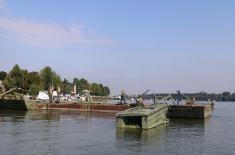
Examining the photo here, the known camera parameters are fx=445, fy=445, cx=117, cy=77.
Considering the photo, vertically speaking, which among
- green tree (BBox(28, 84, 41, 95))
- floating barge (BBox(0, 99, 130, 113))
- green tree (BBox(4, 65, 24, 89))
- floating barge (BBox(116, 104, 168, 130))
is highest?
green tree (BBox(4, 65, 24, 89))

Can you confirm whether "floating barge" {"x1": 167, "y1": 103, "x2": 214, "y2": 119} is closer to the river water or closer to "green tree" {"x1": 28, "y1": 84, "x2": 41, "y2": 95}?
the river water

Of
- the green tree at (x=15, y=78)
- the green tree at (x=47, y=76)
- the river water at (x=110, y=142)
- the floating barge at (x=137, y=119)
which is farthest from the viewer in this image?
the green tree at (x=47, y=76)

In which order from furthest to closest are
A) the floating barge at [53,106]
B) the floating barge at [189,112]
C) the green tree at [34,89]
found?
the green tree at [34,89] → the floating barge at [53,106] → the floating barge at [189,112]

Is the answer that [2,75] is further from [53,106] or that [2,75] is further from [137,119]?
[137,119]

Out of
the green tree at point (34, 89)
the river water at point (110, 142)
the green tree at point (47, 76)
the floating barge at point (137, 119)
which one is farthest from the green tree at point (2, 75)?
the floating barge at point (137, 119)

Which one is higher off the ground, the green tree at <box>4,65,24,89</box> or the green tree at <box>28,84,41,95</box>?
the green tree at <box>4,65,24,89</box>

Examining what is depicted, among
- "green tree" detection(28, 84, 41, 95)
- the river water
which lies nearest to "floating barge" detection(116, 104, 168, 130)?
the river water

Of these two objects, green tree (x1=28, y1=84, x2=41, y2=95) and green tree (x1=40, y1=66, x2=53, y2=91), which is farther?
green tree (x1=40, y1=66, x2=53, y2=91)

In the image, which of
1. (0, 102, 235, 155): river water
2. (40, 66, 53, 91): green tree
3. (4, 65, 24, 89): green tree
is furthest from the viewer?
(40, 66, 53, 91): green tree

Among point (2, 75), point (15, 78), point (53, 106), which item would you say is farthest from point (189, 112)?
point (2, 75)

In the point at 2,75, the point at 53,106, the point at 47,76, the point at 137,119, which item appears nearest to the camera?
the point at 137,119

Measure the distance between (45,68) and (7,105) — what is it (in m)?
72.1

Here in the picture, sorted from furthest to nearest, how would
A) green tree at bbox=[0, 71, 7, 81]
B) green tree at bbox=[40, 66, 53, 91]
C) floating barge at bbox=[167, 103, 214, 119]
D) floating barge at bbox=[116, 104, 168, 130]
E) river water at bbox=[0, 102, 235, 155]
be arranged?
green tree at bbox=[0, 71, 7, 81] < green tree at bbox=[40, 66, 53, 91] < floating barge at bbox=[167, 103, 214, 119] < floating barge at bbox=[116, 104, 168, 130] < river water at bbox=[0, 102, 235, 155]

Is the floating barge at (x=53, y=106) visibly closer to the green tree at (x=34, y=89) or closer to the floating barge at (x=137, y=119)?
the floating barge at (x=137, y=119)
